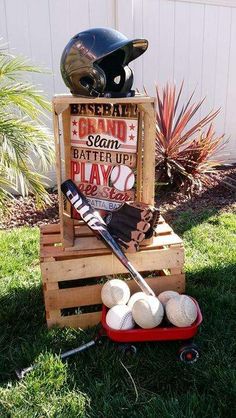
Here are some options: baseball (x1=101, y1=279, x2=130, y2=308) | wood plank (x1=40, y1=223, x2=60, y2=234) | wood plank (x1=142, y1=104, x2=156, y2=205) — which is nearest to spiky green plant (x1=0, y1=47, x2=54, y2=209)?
wood plank (x1=40, y1=223, x2=60, y2=234)

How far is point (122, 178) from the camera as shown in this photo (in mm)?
2514

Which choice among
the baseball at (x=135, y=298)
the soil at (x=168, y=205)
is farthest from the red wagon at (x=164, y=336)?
the soil at (x=168, y=205)

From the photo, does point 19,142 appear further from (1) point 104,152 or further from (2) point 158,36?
(2) point 158,36

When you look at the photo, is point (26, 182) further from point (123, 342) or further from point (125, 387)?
point (125, 387)

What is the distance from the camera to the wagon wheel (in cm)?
211

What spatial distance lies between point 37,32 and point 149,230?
319 centimetres

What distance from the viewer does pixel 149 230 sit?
2395 mm

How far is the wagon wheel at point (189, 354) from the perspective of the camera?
2.11 meters

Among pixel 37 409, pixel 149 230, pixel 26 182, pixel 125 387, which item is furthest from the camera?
pixel 26 182

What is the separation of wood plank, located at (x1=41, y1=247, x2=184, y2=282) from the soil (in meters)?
1.52

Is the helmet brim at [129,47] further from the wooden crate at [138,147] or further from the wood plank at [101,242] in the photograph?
the wood plank at [101,242]

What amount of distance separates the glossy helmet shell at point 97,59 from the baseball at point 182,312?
1191 millimetres

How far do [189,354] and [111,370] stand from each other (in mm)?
412

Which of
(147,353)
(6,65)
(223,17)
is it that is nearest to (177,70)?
(223,17)
